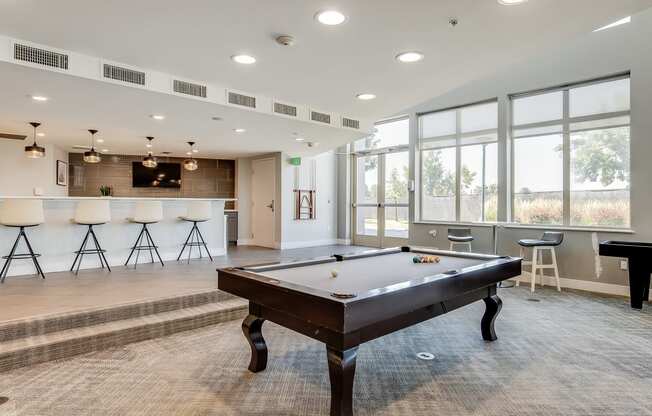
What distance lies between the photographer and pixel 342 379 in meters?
1.99

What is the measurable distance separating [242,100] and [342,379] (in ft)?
13.0

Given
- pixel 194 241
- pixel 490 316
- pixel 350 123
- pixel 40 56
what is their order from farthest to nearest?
pixel 194 241 → pixel 350 123 → pixel 40 56 → pixel 490 316

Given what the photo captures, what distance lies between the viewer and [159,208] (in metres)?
5.75

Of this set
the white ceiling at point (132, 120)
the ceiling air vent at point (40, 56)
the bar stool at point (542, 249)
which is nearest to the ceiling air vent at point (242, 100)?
the white ceiling at point (132, 120)

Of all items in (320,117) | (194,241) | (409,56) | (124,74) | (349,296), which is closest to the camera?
(349,296)

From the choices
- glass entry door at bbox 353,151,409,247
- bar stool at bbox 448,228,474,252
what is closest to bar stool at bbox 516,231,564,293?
bar stool at bbox 448,228,474,252

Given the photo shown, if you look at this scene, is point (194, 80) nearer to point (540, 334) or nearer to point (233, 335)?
point (233, 335)

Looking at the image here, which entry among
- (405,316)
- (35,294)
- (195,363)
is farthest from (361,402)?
(35,294)

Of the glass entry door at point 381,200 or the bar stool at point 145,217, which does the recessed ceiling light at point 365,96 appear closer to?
the glass entry door at point 381,200

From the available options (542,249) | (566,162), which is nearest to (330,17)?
(566,162)

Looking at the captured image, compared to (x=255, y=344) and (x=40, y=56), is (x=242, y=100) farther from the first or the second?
(x=255, y=344)

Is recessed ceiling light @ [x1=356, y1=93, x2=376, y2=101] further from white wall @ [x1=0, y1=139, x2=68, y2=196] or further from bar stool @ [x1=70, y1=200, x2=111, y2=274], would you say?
white wall @ [x1=0, y1=139, x2=68, y2=196]

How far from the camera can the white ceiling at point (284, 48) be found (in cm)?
289

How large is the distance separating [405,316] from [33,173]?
8.01 meters
